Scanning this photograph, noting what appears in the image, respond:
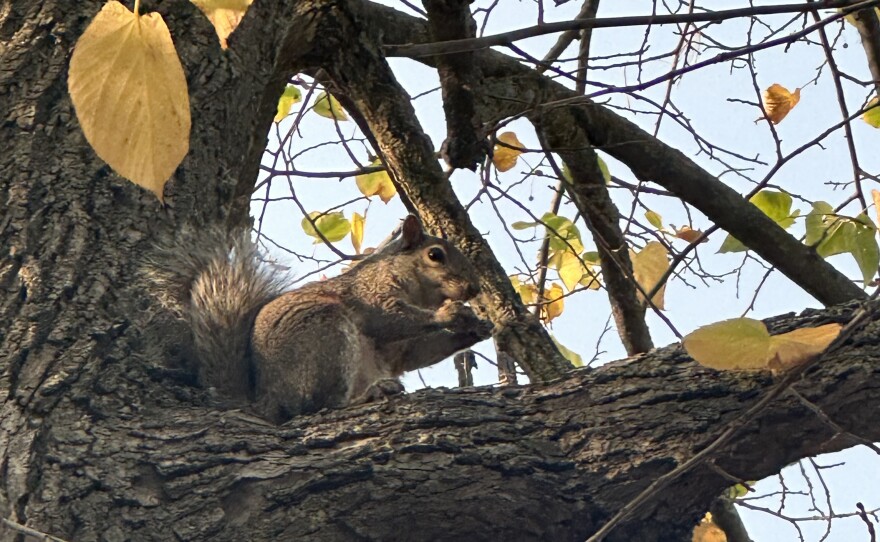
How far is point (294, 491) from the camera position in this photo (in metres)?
1.61

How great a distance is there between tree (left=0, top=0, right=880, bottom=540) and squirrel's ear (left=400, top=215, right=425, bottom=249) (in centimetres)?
113

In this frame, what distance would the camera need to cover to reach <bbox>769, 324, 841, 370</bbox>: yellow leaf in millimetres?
1320

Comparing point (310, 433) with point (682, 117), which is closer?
point (310, 433)

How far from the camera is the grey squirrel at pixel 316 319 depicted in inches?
84.1

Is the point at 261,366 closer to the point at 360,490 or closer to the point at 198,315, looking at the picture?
the point at 198,315

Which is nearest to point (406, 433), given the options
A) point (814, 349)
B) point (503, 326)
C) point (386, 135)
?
point (814, 349)

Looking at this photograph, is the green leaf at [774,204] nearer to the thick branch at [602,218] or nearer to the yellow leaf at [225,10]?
the thick branch at [602,218]

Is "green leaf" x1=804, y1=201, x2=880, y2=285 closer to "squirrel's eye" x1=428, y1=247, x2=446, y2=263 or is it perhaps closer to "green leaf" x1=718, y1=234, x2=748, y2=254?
"green leaf" x1=718, y1=234, x2=748, y2=254

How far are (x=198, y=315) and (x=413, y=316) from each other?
95 cm

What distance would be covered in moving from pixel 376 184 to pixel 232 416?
165cm

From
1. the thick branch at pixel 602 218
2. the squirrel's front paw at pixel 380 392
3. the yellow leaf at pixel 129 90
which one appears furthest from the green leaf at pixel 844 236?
the yellow leaf at pixel 129 90

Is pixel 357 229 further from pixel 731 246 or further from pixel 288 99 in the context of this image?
pixel 731 246

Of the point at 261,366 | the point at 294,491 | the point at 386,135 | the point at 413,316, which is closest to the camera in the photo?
the point at 294,491

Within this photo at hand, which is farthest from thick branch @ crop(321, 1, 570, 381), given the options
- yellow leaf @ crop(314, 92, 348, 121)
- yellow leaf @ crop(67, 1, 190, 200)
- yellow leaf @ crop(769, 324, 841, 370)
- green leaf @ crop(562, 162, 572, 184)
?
yellow leaf @ crop(67, 1, 190, 200)
